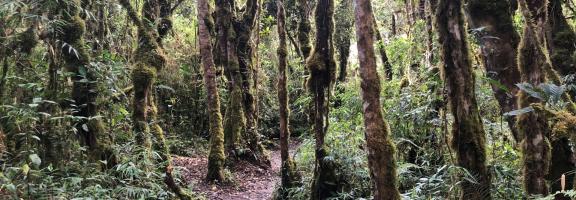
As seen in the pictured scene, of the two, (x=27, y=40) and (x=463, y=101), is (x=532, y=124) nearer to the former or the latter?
(x=463, y=101)

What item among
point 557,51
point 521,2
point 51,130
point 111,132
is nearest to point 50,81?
point 51,130

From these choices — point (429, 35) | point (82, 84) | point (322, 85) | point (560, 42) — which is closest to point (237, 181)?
point (322, 85)

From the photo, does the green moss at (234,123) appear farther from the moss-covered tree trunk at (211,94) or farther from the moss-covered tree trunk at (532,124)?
the moss-covered tree trunk at (532,124)

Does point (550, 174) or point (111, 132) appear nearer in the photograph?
point (550, 174)

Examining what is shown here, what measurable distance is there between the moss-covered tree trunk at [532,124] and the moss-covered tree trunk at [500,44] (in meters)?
→ 0.71

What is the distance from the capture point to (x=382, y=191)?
16.7ft

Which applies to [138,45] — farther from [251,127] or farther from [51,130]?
[251,127]

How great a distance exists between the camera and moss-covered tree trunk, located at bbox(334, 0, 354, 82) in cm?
1942

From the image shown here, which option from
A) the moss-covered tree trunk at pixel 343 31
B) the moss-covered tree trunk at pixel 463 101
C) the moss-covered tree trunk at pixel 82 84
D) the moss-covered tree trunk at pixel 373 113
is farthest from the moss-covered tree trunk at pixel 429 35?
the moss-covered tree trunk at pixel 343 31

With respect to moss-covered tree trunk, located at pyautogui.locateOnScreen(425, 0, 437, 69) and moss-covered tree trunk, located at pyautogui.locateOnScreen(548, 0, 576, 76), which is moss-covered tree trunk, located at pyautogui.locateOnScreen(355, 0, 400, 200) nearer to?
moss-covered tree trunk, located at pyautogui.locateOnScreen(425, 0, 437, 69)

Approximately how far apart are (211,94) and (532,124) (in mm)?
7361

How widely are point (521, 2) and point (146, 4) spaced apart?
6.79m

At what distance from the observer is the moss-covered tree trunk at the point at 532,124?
4.35 m

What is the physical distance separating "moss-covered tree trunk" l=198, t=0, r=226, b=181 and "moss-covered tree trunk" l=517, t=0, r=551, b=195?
267 inches
